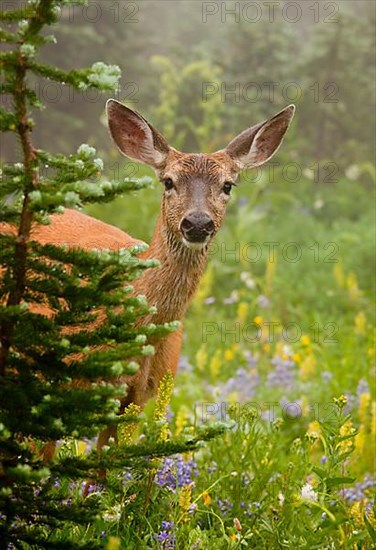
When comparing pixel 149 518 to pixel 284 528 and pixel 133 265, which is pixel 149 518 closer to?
pixel 284 528

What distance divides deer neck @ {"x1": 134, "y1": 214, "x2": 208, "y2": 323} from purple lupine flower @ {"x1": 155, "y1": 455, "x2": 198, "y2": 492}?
2.52 feet

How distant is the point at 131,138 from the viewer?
4914 millimetres

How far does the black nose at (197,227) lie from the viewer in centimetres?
427

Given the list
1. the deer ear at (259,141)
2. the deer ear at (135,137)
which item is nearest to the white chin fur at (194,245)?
the deer ear at (135,137)

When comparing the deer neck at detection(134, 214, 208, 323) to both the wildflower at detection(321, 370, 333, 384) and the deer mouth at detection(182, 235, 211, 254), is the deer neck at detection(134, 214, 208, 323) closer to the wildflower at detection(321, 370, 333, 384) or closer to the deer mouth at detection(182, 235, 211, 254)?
the deer mouth at detection(182, 235, 211, 254)

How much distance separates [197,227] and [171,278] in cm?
38

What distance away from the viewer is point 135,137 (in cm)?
491

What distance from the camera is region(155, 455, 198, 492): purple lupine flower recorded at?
3.90 m

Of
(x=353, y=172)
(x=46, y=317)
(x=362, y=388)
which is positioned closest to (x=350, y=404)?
(x=362, y=388)

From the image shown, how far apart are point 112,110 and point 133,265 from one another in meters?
2.36

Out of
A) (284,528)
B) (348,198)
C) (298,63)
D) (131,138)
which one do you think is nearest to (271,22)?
(298,63)

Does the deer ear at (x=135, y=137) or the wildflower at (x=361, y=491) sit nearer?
the wildflower at (x=361, y=491)

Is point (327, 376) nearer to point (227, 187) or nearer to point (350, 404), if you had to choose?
point (350, 404)

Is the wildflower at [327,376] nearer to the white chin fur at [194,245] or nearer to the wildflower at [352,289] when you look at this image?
the wildflower at [352,289]
